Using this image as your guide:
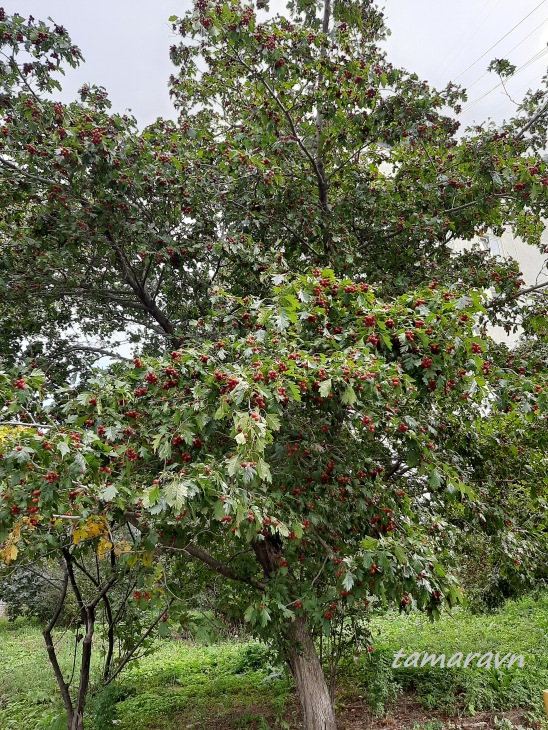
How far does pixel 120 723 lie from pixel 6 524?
Result: 12.2 ft

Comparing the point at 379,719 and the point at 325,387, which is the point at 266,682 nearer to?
the point at 379,719

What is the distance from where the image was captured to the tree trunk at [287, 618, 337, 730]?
11.9 feet

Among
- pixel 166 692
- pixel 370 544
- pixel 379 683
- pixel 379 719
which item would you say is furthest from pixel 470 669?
pixel 166 692

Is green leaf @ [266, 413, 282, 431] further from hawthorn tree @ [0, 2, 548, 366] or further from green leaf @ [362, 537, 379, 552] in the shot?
hawthorn tree @ [0, 2, 548, 366]

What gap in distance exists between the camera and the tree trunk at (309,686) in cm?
362

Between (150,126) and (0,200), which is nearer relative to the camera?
(0,200)

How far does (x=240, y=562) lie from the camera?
12.9 feet

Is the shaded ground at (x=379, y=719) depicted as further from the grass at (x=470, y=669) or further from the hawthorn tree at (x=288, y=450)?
the hawthorn tree at (x=288, y=450)

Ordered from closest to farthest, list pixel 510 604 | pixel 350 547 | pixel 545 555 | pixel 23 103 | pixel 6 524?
pixel 6 524
pixel 350 547
pixel 23 103
pixel 545 555
pixel 510 604

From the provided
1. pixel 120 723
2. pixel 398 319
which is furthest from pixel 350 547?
pixel 120 723

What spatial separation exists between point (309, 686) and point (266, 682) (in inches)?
89.9

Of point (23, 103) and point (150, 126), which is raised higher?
point (150, 126)

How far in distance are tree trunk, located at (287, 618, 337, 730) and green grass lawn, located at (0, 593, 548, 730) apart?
21.3 inches

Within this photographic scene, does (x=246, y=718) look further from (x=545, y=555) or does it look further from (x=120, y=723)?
(x=545, y=555)
